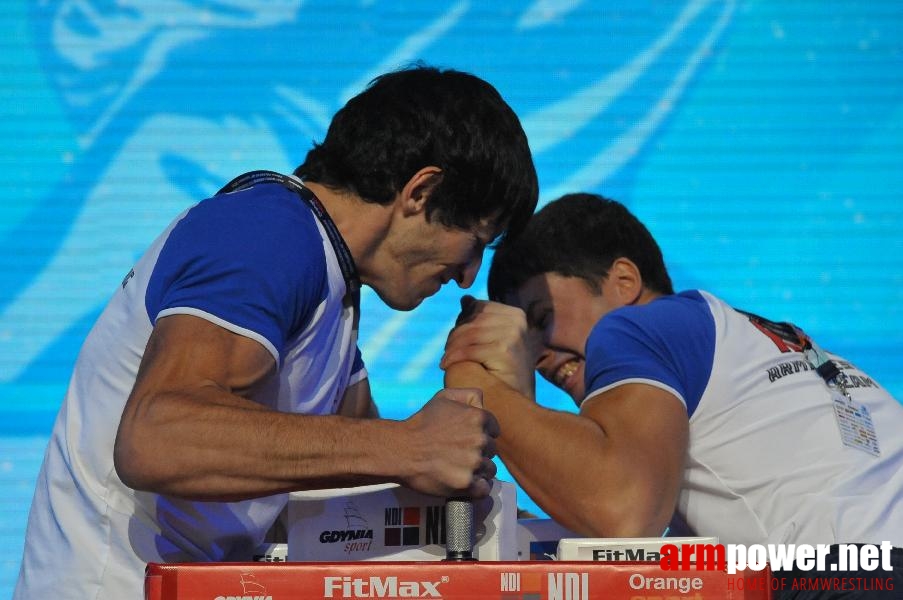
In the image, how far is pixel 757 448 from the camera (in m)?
1.81

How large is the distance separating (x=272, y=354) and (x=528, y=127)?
250cm

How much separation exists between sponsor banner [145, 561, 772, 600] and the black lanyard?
58 cm

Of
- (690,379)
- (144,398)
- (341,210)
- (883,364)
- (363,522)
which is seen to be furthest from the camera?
(883,364)

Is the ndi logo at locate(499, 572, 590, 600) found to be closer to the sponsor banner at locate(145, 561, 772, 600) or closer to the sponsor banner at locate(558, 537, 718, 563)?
the sponsor banner at locate(145, 561, 772, 600)

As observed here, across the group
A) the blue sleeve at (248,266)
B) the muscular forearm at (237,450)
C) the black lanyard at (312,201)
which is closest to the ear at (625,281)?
the black lanyard at (312,201)

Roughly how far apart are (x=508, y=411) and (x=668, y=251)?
198 centimetres

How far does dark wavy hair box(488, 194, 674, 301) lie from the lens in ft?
7.79

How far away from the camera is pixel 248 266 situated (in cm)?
135

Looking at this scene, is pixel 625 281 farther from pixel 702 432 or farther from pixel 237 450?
pixel 237 450

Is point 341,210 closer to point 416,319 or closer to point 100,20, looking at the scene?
point 416,319

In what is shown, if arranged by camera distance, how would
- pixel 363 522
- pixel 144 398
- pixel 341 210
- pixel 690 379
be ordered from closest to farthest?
1. pixel 144 398
2. pixel 363 522
3. pixel 341 210
4. pixel 690 379

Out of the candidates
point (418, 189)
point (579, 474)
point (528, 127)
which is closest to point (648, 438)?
point (579, 474)

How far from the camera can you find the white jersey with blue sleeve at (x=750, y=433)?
175 centimetres

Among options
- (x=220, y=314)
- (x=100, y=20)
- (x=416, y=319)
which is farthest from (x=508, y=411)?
(x=100, y=20)
